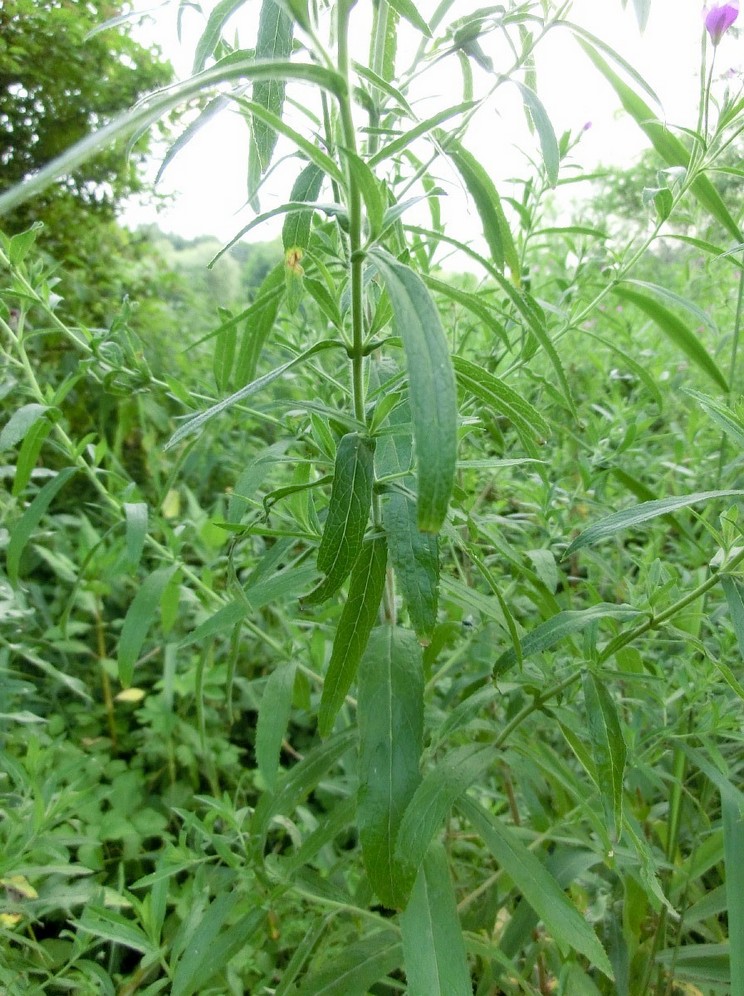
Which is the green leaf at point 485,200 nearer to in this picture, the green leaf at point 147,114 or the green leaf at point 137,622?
the green leaf at point 147,114

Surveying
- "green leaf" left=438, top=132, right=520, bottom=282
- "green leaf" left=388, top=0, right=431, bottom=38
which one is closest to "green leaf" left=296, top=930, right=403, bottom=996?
"green leaf" left=438, top=132, right=520, bottom=282

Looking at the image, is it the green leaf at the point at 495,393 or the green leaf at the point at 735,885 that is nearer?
the green leaf at the point at 495,393

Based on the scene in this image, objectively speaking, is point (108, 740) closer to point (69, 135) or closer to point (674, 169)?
point (69, 135)

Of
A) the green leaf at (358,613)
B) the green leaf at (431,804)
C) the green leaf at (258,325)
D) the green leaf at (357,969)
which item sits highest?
the green leaf at (258,325)

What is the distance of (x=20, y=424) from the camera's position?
0.74m

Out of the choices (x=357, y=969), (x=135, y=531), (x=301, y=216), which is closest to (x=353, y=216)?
(x=301, y=216)

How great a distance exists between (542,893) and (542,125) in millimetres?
604

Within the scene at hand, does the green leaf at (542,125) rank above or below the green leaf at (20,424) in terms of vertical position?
above

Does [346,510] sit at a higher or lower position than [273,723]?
higher

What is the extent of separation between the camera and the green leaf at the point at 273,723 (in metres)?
0.71

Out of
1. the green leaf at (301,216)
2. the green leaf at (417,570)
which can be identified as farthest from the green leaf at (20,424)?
the green leaf at (417,570)

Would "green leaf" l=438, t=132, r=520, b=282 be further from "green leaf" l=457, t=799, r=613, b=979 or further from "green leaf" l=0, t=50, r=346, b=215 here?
"green leaf" l=457, t=799, r=613, b=979

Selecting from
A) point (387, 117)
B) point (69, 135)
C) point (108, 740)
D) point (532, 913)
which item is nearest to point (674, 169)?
point (387, 117)

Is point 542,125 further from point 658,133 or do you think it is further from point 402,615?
point 402,615
